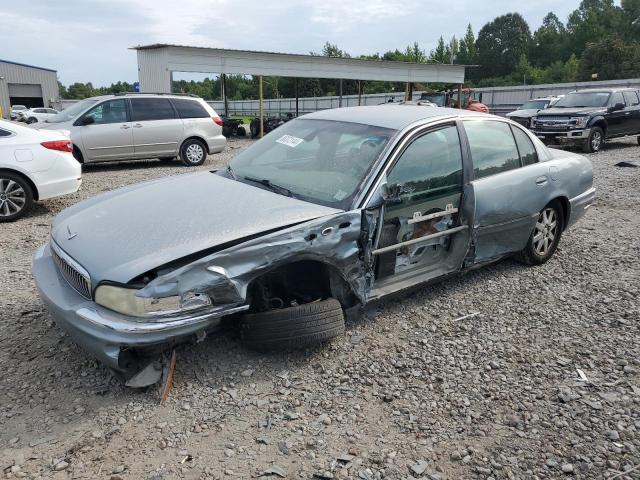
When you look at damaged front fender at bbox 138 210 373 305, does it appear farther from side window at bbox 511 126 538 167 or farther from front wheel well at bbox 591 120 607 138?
front wheel well at bbox 591 120 607 138

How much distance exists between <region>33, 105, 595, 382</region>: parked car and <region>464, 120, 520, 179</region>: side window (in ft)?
0.05

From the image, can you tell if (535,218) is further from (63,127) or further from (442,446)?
(63,127)

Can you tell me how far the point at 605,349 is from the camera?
12.2 ft

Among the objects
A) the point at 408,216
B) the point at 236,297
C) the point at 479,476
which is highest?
the point at 408,216

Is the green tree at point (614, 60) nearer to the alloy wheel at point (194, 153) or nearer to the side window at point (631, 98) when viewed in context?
the side window at point (631, 98)

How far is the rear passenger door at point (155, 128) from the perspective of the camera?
11555 mm

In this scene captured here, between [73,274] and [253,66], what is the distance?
19.6 m

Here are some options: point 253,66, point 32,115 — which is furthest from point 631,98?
point 32,115

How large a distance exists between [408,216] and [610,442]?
6.17 feet

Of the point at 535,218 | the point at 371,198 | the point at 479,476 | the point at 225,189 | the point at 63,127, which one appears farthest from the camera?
the point at 63,127

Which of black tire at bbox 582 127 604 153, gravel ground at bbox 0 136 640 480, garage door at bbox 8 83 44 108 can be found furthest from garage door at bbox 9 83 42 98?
gravel ground at bbox 0 136 640 480

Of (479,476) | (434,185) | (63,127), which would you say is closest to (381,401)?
(479,476)

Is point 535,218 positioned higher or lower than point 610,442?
higher

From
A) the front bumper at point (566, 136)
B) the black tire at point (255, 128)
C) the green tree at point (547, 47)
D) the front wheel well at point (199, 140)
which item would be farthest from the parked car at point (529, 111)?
the green tree at point (547, 47)
